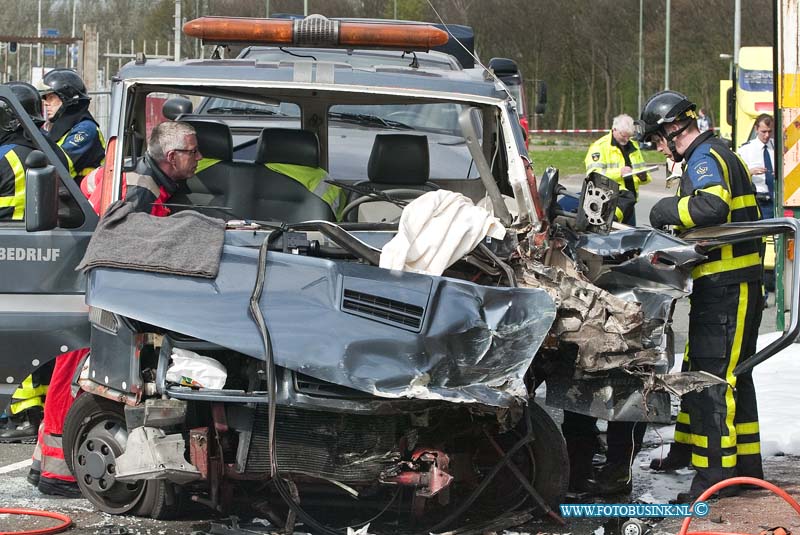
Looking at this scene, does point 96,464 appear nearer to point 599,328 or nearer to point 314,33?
point 599,328

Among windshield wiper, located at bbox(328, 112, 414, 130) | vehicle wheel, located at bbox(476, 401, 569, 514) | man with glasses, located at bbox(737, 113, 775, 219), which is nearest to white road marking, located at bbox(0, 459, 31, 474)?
vehicle wheel, located at bbox(476, 401, 569, 514)

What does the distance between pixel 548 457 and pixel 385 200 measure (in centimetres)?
142

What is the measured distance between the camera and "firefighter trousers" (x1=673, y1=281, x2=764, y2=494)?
561 cm

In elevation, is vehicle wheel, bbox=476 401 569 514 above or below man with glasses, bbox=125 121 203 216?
below

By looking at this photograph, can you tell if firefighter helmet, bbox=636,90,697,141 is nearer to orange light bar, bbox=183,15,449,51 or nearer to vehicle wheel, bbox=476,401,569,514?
orange light bar, bbox=183,15,449,51

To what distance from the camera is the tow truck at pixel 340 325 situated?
14.6 ft

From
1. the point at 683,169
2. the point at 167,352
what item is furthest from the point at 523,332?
the point at 683,169

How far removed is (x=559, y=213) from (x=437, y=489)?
5.27 feet

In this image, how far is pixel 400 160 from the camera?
19.2 feet

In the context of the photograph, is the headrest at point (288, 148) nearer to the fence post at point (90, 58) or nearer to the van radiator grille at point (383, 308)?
the van radiator grille at point (383, 308)

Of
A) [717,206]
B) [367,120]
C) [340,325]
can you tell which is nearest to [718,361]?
[717,206]

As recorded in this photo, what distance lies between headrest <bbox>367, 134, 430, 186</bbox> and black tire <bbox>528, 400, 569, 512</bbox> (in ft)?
4.61

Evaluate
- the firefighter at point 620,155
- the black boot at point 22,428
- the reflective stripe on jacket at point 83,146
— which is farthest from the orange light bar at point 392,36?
the firefighter at point 620,155

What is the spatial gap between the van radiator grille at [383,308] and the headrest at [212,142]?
1839 millimetres
